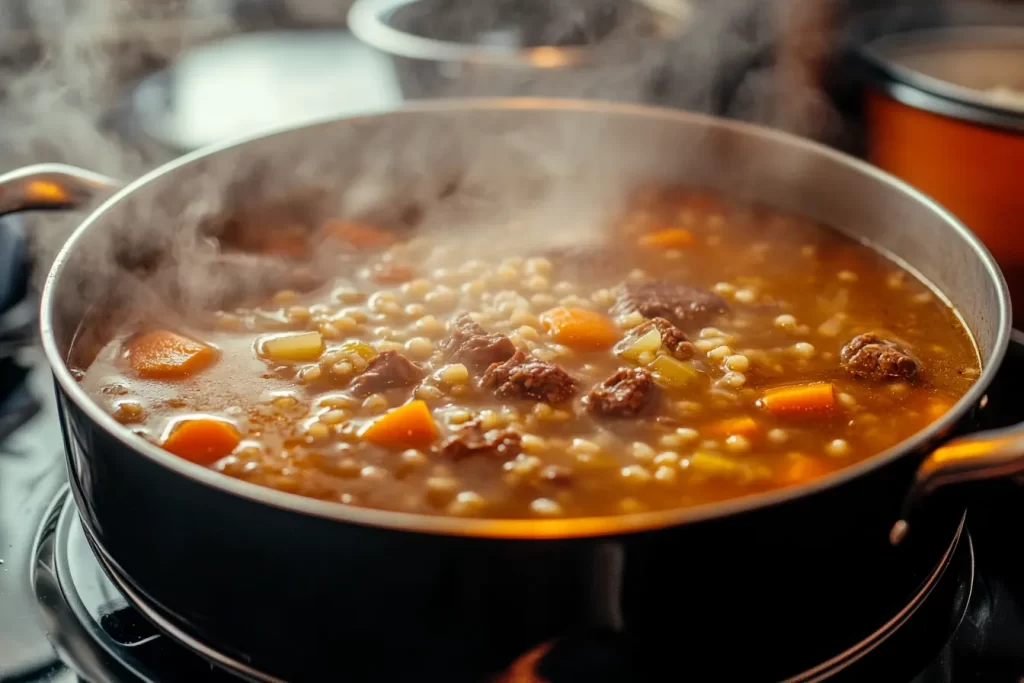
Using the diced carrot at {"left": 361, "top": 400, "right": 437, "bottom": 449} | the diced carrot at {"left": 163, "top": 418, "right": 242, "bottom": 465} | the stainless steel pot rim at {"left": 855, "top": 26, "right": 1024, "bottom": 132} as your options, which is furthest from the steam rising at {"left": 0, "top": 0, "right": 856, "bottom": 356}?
the diced carrot at {"left": 361, "top": 400, "right": 437, "bottom": 449}

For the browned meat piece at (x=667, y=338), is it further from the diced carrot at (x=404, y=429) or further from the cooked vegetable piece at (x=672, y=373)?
the diced carrot at (x=404, y=429)

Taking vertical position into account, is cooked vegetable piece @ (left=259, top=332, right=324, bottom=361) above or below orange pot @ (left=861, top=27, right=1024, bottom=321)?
below

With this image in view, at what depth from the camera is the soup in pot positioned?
69.3 inches

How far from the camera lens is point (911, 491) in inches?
52.6

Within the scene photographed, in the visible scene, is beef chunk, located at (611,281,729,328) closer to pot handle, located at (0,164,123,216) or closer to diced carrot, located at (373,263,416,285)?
diced carrot, located at (373,263,416,285)

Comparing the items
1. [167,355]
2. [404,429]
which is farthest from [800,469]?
[167,355]

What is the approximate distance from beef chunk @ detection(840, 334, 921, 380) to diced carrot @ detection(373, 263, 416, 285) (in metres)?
1.02

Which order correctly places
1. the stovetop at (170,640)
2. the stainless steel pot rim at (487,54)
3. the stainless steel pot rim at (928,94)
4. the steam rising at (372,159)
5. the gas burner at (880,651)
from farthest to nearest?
the stainless steel pot rim at (487,54), the stainless steel pot rim at (928,94), the steam rising at (372,159), the stovetop at (170,640), the gas burner at (880,651)

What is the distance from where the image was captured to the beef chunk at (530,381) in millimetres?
1939

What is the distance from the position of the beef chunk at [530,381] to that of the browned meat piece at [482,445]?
0.13 metres

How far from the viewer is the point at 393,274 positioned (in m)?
2.45

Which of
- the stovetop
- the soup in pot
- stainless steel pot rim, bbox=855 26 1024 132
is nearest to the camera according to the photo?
the stovetop

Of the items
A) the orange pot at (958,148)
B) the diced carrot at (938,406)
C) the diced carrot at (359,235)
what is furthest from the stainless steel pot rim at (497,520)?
the orange pot at (958,148)

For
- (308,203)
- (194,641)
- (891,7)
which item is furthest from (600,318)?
(891,7)
